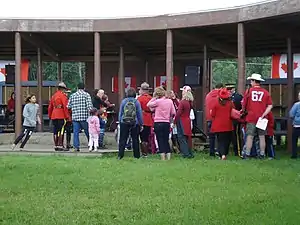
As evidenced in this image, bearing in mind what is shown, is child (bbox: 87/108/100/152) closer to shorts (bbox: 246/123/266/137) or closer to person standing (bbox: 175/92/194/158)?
person standing (bbox: 175/92/194/158)

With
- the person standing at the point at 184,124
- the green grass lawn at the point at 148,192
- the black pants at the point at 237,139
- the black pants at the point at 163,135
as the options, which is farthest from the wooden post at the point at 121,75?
the green grass lawn at the point at 148,192

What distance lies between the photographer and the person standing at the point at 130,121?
12.4 m

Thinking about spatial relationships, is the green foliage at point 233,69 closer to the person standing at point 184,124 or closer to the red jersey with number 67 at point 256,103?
the person standing at point 184,124

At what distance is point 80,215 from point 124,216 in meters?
0.46

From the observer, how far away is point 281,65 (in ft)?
71.9

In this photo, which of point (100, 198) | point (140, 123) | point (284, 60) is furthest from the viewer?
point (284, 60)

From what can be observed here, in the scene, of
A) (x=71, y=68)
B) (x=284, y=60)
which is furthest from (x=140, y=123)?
(x=71, y=68)

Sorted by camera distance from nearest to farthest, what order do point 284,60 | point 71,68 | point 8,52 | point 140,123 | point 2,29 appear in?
point 140,123
point 2,29
point 284,60
point 8,52
point 71,68

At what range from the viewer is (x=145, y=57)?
2305 cm

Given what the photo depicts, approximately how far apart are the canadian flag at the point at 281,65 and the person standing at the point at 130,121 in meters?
9.90

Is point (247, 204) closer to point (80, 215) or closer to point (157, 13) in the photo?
point (80, 215)

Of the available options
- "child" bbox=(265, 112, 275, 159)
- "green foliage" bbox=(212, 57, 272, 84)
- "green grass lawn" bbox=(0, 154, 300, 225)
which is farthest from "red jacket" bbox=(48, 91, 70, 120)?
"green foliage" bbox=(212, 57, 272, 84)

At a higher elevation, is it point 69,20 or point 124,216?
point 69,20

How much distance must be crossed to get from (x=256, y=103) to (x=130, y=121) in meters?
2.50
